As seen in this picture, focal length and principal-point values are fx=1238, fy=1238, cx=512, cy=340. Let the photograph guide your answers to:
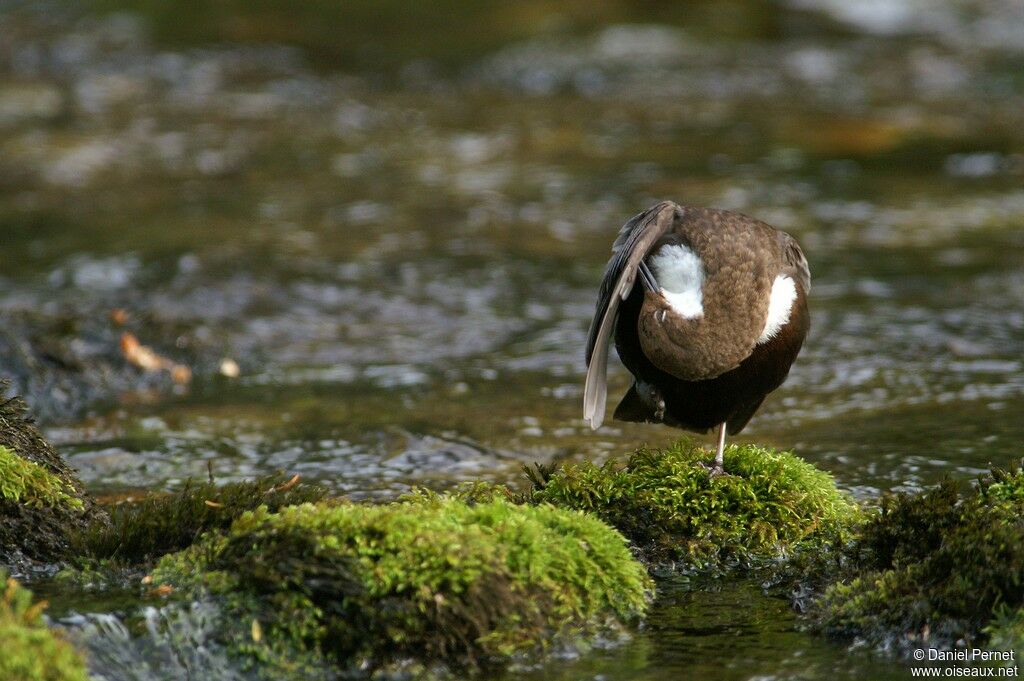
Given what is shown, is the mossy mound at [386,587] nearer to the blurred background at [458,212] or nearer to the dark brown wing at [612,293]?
the dark brown wing at [612,293]

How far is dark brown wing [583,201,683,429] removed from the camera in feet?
14.5

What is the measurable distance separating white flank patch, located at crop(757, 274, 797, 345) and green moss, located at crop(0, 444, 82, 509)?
2526mm

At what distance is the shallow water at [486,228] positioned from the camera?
6215mm

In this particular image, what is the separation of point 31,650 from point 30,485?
120cm

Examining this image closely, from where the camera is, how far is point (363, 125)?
48.9 ft

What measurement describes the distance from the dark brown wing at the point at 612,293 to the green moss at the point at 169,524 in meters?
1.15

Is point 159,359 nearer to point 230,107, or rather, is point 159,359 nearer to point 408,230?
point 408,230

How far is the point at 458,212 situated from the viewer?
38.1ft

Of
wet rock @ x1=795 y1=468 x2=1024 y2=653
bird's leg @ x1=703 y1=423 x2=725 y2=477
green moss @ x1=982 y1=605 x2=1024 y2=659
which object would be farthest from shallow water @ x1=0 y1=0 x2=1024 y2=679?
bird's leg @ x1=703 y1=423 x2=725 y2=477

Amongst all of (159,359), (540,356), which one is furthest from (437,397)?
(159,359)

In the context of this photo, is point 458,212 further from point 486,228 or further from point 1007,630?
point 1007,630

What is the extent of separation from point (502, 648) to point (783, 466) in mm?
1545

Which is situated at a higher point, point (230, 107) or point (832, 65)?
point (832, 65)

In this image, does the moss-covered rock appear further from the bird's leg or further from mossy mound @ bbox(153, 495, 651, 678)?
the bird's leg
